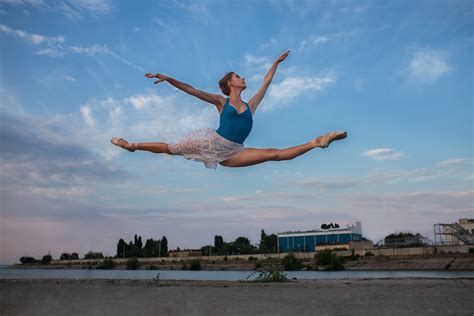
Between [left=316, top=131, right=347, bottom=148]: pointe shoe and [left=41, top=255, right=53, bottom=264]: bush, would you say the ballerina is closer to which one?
[left=316, top=131, right=347, bottom=148]: pointe shoe

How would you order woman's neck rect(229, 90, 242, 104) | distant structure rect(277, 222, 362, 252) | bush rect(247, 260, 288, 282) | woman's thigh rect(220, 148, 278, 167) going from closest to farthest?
1. woman's thigh rect(220, 148, 278, 167)
2. woman's neck rect(229, 90, 242, 104)
3. bush rect(247, 260, 288, 282)
4. distant structure rect(277, 222, 362, 252)

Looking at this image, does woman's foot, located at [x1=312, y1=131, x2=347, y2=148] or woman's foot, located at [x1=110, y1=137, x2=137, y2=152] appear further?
woman's foot, located at [x1=110, y1=137, x2=137, y2=152]

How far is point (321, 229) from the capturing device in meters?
97.3

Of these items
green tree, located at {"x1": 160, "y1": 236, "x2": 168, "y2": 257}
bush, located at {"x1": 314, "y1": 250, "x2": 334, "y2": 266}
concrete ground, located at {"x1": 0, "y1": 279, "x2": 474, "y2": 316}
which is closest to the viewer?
concrete ground, located at {"x1": 0, "y1": 279, "x2": 474, "y2": 316}

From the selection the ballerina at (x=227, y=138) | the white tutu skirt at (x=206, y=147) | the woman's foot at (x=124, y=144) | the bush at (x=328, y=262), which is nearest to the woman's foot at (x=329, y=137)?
the ballerina at (x=227, y=138)

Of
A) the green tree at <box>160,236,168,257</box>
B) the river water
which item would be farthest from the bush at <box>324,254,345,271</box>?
the green tree at <box>160,236,168,257</box>

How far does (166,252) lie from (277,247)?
82.6ft

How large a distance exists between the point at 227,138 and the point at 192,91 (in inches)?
46.0

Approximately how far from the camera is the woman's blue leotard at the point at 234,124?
840 centimetres

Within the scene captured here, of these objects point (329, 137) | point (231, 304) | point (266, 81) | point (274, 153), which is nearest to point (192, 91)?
point (266, 81)

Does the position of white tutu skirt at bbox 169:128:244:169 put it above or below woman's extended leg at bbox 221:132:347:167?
above

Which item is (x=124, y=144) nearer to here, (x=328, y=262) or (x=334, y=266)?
(x=334, y=266)

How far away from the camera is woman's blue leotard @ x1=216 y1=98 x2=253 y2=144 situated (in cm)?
840

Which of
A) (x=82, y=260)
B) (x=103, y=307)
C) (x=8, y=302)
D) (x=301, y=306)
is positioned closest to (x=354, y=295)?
(x=301, y=306)
